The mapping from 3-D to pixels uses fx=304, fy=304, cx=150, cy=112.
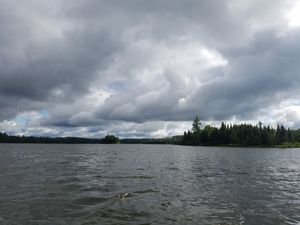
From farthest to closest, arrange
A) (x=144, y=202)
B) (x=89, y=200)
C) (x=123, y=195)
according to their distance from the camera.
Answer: (x=123, y=195) → (x=89, y=200) → (x=144, y=202)

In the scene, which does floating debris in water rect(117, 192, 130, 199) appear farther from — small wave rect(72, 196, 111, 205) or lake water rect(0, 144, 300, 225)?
small wave rect(72, 196, 111, 205)

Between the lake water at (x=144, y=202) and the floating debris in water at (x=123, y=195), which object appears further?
the floating debris in water at (x=123, y=195)

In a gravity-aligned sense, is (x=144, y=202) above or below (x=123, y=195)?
below

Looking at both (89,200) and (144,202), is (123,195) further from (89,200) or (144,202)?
(89,200)

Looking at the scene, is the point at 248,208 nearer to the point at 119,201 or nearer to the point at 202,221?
the point at 202,221

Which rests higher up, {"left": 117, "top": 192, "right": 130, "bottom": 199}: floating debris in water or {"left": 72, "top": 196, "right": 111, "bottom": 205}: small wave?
{"left": 117, "top": 192, "right": 130, "bottom": 199}: floating debris in water

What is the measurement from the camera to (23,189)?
2686 cm

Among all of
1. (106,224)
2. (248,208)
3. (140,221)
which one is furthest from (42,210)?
(248,208)

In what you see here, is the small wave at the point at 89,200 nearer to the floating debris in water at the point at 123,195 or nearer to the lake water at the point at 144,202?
the lake water at the point at 144,202

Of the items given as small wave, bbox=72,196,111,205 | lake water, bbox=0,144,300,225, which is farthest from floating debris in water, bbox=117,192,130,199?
small wave, bbox=72,196,111,205

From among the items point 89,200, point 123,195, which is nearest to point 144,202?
point 123,195

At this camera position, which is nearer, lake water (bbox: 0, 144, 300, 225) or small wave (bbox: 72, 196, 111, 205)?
lake water (bbox: 0, 144, 300, 225)

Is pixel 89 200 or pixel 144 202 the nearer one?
pixel 144 202

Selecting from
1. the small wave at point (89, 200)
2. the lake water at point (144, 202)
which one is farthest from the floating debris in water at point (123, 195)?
the small wave at point (89, 200)
